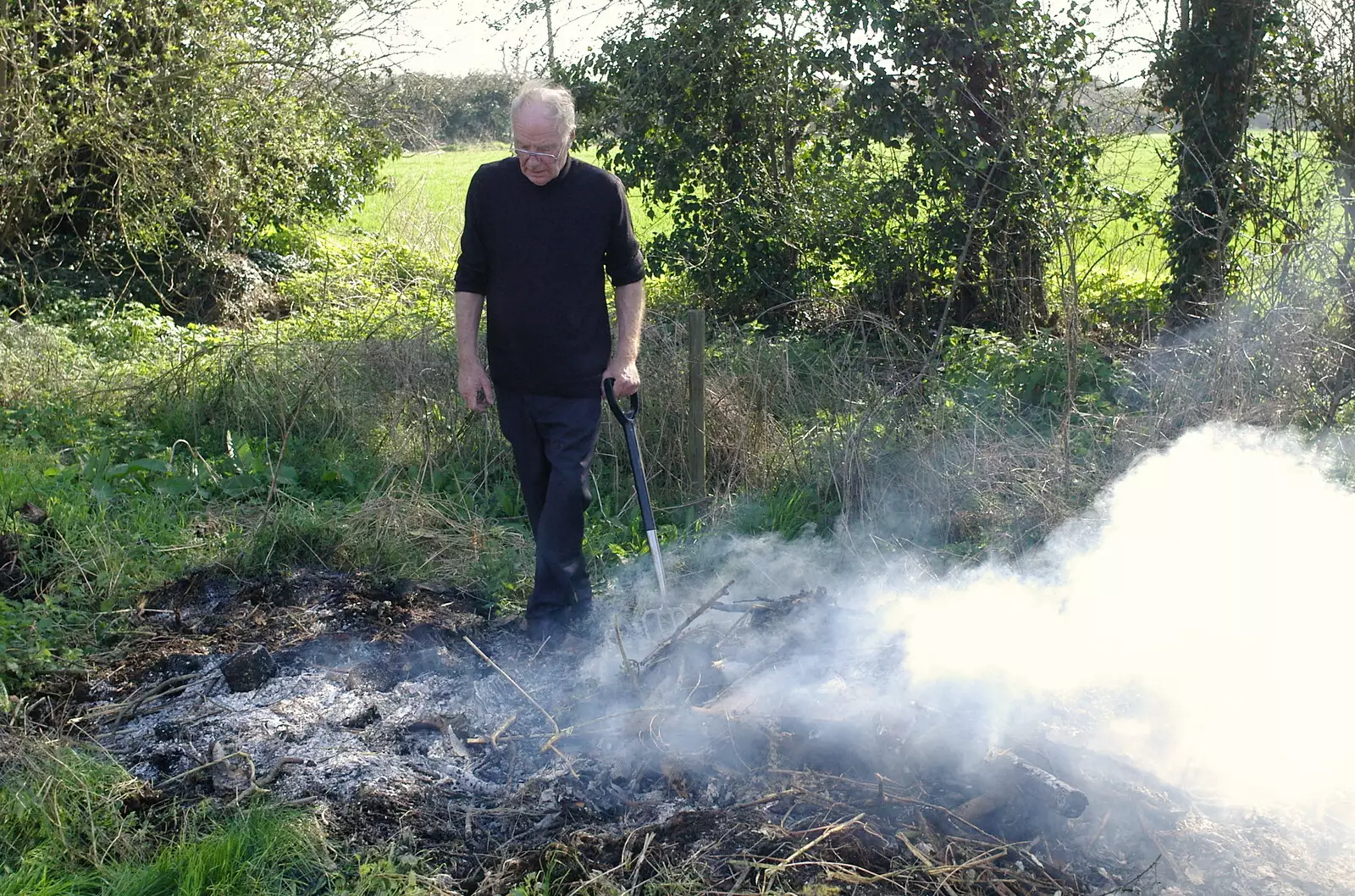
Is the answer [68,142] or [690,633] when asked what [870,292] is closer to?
[690,633]

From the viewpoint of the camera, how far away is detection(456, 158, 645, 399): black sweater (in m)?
4.57

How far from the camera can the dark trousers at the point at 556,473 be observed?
4.82 meters

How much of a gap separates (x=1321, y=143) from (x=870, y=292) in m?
3.38

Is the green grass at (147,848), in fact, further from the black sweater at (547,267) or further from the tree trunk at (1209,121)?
the tree trunk at (1209,121)

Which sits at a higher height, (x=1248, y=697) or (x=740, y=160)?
(x=740, y=160)

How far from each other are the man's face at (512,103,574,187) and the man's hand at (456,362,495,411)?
0.86 meters

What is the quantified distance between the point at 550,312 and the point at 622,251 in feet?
1.32

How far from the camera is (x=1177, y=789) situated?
3775mm

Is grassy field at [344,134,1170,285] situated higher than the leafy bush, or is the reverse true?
grassy field at [344,134,1170,285]

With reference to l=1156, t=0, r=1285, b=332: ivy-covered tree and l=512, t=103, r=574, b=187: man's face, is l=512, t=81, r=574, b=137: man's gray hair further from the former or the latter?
l=1156, t=0, r=1285, b=332: ivy-covered tree

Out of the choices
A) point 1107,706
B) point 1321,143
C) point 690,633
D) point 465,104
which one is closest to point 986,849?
point 1107,706

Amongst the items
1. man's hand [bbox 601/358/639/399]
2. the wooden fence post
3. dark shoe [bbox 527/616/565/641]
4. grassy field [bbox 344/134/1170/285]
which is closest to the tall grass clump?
dark shoe [bbox 527/616/565/641]

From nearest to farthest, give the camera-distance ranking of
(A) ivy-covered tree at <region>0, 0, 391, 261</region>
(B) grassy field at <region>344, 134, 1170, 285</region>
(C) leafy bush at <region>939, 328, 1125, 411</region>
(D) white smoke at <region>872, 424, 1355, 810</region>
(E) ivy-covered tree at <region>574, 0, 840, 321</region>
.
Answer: (D) white smoke at <region>872, 424, 1355, 810</region>
(C) leafy bush at <region>939, 328, 1125, 411</region>
(B) grassy field at <region>344, 134, 1170, 285</region>
(E) ivy-covered tree at <region>574, 0, 840, 321</region>
(A) ivy-covered tree at <region>0, 0, 391, 261</region>

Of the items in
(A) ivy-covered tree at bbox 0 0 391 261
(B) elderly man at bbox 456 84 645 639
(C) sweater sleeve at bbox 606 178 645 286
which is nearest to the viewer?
(B) elderly man at bbox 456 84 645 639
